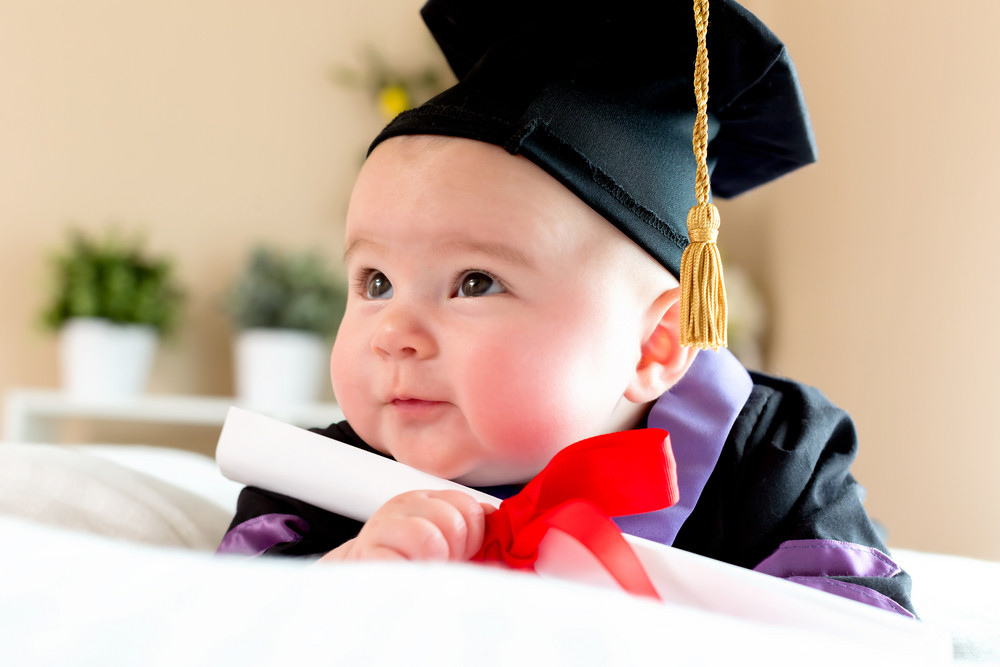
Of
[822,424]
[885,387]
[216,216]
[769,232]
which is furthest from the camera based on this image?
[216,216]

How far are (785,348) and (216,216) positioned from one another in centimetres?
156

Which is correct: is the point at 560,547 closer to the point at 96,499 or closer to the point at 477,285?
the point at 477,285

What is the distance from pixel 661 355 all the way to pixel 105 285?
5.68ft

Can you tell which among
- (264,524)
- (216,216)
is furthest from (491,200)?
(216,216)

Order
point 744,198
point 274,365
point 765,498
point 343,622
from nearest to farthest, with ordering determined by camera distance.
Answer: point 343,622
point 765,498
point 274,365
point 744,198

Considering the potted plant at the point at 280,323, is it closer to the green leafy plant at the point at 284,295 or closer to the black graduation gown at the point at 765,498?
the green leafy plant at the point at 284,295

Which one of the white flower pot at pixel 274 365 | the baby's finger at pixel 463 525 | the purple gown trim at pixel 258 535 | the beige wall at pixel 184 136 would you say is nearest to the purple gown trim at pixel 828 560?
the baby's finger at pixel 463 525

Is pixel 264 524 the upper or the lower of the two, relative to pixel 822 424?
lower

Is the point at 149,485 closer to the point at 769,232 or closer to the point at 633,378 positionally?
the point at 633,378

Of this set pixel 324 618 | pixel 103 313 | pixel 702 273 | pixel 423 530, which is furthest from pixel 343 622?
A: pixel 103 313

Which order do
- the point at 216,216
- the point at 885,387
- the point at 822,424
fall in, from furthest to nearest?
the point at 216,216
the point at 885,387
the point at 822,424

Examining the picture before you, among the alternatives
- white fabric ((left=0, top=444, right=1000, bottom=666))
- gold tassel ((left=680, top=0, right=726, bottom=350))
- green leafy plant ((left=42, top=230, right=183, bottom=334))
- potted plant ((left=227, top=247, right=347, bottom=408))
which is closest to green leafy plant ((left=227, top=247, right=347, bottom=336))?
potted plant ((left=227, top=247, right=347, bottom=408))

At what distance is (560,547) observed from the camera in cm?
50

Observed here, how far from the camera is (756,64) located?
718mm
